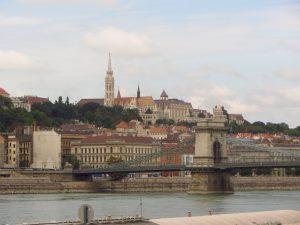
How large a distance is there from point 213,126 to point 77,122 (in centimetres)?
7637

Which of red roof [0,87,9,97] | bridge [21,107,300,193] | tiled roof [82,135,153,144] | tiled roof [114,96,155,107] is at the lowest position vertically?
bridge [21,107,300,193]

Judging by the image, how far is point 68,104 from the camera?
15762cm

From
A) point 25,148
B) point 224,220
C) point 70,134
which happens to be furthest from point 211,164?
point 224,220

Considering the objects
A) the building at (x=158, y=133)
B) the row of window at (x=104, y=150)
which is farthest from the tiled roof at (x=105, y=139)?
the building at (x=158, y=133)

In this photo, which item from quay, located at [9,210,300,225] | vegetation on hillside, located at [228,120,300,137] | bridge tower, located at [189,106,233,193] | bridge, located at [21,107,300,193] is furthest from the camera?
vegetation on hillside, located at [228,120,300,137]

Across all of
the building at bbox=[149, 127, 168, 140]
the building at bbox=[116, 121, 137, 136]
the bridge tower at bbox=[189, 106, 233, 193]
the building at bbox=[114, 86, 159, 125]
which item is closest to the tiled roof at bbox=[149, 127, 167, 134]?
the building at bbox=[149, 127, 168, 140]

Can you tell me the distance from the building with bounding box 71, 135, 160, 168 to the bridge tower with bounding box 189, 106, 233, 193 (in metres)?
43.2

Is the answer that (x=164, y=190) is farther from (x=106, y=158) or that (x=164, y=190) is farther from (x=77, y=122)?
(x=77, y=122)

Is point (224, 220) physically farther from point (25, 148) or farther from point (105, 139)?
point (105, 139)

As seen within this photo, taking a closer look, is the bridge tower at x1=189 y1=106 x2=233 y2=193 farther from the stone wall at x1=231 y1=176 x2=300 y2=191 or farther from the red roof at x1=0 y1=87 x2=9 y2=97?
the red roof at x1=0 y1=87 x2=9 y2=97

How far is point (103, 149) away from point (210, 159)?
152ft

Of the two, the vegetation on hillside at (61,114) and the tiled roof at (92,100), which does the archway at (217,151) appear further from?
the tiled roof at (92,100)

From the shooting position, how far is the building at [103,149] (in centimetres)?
12069

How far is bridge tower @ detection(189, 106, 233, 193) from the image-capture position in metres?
74.4
